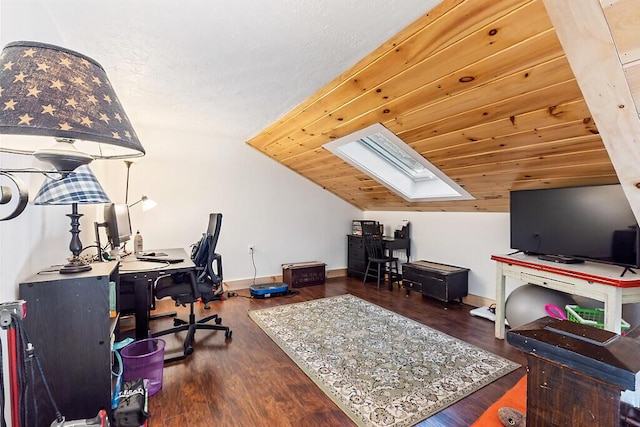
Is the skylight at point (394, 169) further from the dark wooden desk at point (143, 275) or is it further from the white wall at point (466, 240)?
the dark wooden desk at point (143, 275)

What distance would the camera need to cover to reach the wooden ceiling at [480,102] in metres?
1.55

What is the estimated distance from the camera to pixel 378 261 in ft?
14.8

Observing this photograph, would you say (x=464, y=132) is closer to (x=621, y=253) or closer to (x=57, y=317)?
(x=621, y=253)

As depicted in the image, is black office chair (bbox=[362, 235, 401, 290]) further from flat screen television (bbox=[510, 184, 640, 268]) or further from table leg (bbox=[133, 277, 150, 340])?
table leg (bbox=[133, 277, 150, 340])

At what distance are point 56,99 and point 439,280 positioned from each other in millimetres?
3763

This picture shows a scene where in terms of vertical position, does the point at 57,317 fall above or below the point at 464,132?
below

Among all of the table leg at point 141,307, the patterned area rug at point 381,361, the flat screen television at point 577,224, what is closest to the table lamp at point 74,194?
the table leg at point 141,307

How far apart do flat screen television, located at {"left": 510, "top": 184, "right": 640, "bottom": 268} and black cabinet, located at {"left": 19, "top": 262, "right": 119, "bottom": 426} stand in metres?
3.24

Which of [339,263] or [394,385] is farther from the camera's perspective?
[339,263]

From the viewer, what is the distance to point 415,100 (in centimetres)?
224

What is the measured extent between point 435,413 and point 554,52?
2071 millimetres

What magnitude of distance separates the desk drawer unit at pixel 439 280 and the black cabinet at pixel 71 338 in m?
3.29

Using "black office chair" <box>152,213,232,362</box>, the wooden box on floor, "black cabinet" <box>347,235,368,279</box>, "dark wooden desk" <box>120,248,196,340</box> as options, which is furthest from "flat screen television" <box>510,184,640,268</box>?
"dark wooden desk" <box>120,248,196,340</box>

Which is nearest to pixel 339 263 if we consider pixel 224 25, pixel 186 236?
pixel 186 236
